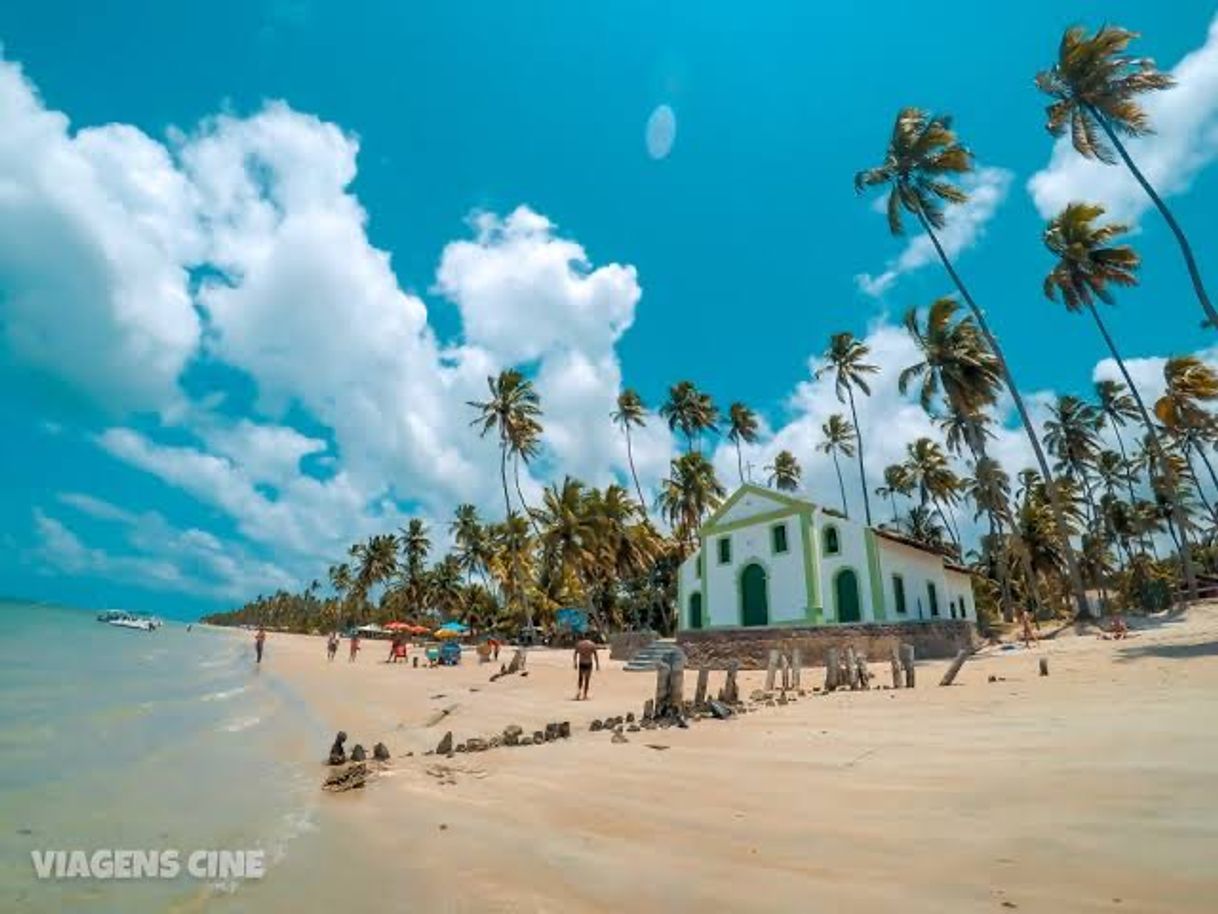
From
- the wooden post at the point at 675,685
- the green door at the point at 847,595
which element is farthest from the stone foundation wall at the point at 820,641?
the wooden post at the point at 675,685

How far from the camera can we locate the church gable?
28895 mm

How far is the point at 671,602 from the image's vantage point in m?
53.8

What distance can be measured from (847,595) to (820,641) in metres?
4.27

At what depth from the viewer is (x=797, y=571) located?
27.8m

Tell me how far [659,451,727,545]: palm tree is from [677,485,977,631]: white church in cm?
1530

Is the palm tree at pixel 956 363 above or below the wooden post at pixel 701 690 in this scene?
above

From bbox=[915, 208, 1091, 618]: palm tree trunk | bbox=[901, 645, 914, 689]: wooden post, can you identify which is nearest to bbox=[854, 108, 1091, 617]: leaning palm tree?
bbox=[915, 208, 1091, 618]: palm tree trunk

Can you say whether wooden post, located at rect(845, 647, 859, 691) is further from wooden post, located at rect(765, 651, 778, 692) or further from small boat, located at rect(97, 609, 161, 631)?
small boat, located at rect(97, 609, 161, 631)

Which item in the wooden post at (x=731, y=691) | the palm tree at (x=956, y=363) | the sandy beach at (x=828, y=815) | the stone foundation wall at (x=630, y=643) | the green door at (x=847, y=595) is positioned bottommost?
the sandy beach at (x=828, y=815)

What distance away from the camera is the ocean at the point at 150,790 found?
4.66m

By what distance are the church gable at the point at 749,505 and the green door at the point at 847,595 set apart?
3.44m

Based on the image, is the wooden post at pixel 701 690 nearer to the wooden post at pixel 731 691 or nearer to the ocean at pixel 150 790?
the wooden post at pixel 731 691

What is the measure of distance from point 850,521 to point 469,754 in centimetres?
2244

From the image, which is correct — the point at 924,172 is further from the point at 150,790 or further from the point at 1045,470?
the point at 150,790
